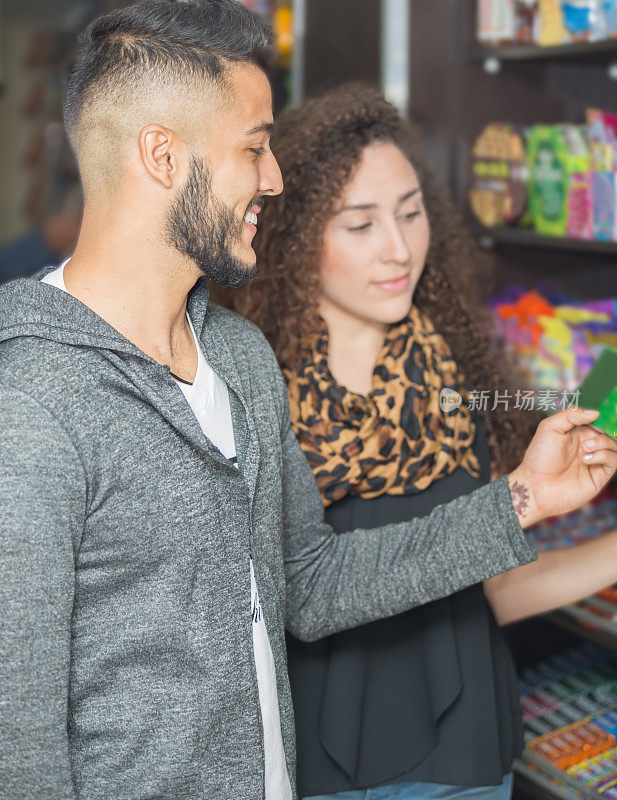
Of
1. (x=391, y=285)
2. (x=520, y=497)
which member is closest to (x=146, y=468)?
(x=520, y=497)

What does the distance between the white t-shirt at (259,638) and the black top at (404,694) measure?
0.25 meters

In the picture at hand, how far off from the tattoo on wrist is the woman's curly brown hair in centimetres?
39

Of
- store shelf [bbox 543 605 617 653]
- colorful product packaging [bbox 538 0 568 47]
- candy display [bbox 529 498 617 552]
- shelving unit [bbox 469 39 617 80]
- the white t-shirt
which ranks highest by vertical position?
colorful product packaging [bbox 538 0 568 47]

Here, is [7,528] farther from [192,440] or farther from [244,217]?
[244,217]

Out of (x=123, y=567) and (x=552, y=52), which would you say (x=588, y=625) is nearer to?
(x=552, y=52)

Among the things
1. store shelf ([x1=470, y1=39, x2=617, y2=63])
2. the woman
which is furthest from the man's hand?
store shelf ([x1=470, y1=39, x2=617, y2=63])

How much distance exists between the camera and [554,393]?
1.80 m

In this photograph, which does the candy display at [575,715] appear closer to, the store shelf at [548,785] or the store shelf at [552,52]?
the store shelf at [548,785]

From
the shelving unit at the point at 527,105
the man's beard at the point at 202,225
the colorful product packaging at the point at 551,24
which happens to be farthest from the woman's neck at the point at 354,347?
the colorful product packaging at the point at 551,24

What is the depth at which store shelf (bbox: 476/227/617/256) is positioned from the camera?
6.98ft

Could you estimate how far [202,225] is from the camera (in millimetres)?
1121

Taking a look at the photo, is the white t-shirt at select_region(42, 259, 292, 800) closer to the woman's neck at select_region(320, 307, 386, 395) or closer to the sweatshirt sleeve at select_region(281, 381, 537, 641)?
the sweatshirt sleeve at select_region(281, 381, 537, 641)

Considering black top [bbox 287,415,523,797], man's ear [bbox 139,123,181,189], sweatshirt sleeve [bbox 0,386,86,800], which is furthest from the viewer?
black top [bbox 287,415,523,797]

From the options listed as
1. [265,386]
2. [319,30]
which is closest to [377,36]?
[319,30]
